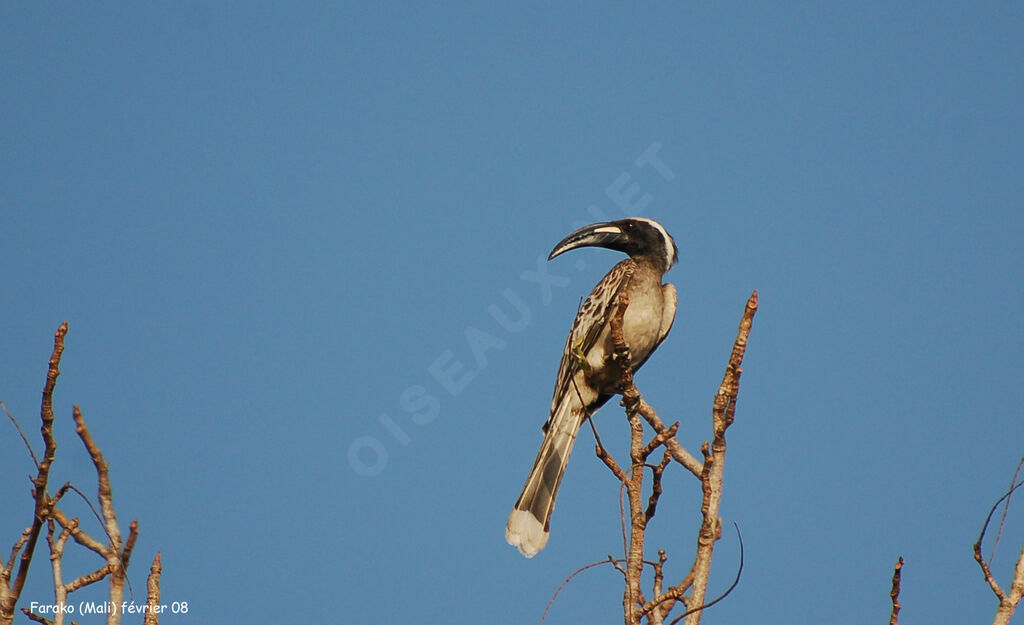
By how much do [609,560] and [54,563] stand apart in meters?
2.23

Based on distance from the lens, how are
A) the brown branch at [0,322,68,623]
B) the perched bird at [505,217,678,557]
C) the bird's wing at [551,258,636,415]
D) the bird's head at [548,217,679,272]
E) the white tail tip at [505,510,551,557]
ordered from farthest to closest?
the bird's head at [548,217,679,272], the bird's wing at [551,258,636,415], the perched bird at [505,217,678,557], the white tail tip at [505,510,551,557], the brown branch at [0,322,68,623]

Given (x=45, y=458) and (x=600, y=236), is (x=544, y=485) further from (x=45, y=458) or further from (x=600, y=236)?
(x=45, y=458)

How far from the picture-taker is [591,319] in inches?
283

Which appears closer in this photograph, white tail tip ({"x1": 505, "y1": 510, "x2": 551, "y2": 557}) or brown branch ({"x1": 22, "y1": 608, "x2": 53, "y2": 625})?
brown branch ({"x1": 22, "y1": 608, "x2": 53, "y2": 625})

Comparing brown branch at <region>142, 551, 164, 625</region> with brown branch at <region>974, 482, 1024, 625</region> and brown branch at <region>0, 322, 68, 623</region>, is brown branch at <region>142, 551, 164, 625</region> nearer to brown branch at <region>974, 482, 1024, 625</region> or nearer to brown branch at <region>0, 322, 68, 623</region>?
brown branch at <region>0, 322, 68, 623</region>

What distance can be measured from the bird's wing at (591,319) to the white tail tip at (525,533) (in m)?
0.98

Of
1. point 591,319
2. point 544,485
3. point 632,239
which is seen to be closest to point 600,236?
point 632,239

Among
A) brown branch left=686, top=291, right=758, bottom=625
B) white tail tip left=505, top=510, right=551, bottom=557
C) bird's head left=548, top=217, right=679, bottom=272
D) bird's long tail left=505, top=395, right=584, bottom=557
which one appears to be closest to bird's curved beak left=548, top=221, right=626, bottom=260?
bird's head left=548, top=217, right=679, bottom=272

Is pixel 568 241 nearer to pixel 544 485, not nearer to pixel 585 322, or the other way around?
pixel 585 322

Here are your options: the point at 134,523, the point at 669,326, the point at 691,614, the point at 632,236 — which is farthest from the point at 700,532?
the point at 632,236

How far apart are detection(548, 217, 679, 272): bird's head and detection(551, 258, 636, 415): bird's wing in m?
0.14

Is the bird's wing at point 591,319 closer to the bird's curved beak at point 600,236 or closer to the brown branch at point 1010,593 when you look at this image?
the bird's curved beak at point 600,236

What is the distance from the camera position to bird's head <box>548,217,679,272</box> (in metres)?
7.73

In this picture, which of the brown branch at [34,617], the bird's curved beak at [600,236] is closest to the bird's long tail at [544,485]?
the bird's curved beak at [600,236]
